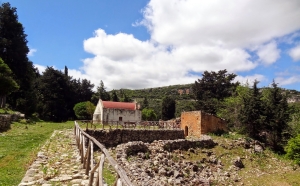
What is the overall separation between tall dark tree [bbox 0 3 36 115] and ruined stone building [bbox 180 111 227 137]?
19656mm

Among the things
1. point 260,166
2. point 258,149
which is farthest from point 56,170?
point 258,149

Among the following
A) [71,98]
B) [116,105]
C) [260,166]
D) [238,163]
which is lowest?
[260,166]

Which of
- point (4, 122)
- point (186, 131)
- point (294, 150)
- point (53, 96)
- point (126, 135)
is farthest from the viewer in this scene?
point (53, 96)

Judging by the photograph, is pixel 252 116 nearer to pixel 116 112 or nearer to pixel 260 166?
pixel 260 166

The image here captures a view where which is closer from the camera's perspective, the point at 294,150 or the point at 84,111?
the point at 294,150

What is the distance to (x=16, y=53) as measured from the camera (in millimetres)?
30312

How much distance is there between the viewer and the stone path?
6225 millimetres

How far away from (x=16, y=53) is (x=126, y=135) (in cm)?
1935

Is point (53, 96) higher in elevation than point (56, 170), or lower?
higher

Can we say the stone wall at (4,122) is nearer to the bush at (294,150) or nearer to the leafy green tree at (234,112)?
the bush at (294,150)

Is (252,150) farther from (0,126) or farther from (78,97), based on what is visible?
(78,97)

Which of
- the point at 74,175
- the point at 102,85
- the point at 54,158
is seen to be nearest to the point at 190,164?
the point at 54,158

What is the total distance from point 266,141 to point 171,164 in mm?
15068

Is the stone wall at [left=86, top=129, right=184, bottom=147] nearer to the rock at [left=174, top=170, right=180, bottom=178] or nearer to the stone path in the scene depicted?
the rock at [left=174, top=170, right=180, bottom=178]
